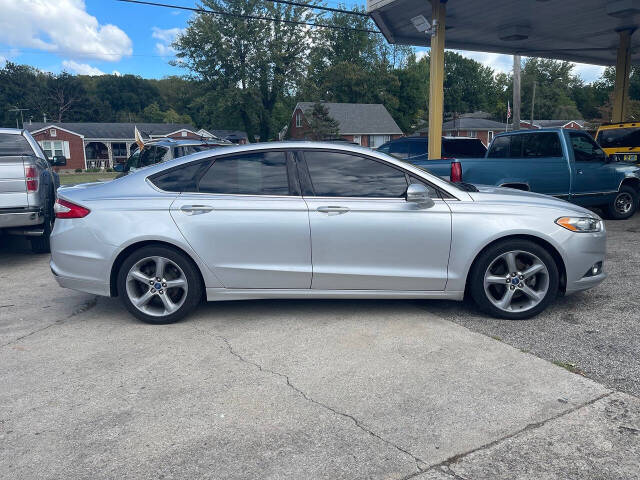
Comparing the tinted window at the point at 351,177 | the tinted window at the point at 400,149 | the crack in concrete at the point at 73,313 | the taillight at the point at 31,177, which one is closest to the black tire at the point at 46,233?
the taillight at the point at 31,177

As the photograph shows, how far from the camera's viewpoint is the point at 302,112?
57500 millimetres

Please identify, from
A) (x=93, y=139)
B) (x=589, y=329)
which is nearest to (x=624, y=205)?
(x=589, y=329)

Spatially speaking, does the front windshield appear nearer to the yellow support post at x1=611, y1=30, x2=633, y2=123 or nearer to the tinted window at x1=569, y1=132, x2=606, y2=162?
the tinted window at x1=569, y1=132, x2=606, y2=162

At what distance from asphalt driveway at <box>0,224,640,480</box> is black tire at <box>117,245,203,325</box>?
14 cm

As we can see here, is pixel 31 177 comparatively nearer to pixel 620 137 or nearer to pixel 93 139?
pixel 620 137

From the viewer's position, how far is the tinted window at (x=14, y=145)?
817 cm

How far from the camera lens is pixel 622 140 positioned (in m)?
12.0

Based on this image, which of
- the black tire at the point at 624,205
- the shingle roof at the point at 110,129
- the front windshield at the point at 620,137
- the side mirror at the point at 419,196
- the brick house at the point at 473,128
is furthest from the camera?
the brick house at the point at 473,128

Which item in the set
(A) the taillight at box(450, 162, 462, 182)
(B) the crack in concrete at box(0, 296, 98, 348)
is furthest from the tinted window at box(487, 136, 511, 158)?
(B) the crack in concrete at box(0, 296, 98, 348)

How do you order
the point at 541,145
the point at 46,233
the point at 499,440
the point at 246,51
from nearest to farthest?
the point at 499,440
the point at 46,233
the point at 541,145
the point at 246,51

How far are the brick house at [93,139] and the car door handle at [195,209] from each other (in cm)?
5660

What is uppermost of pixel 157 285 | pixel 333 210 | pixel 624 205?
pixel 333 210

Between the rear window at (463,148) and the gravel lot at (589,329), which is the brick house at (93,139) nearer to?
the rear window at (463,148)

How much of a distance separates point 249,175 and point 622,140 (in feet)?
34.7
